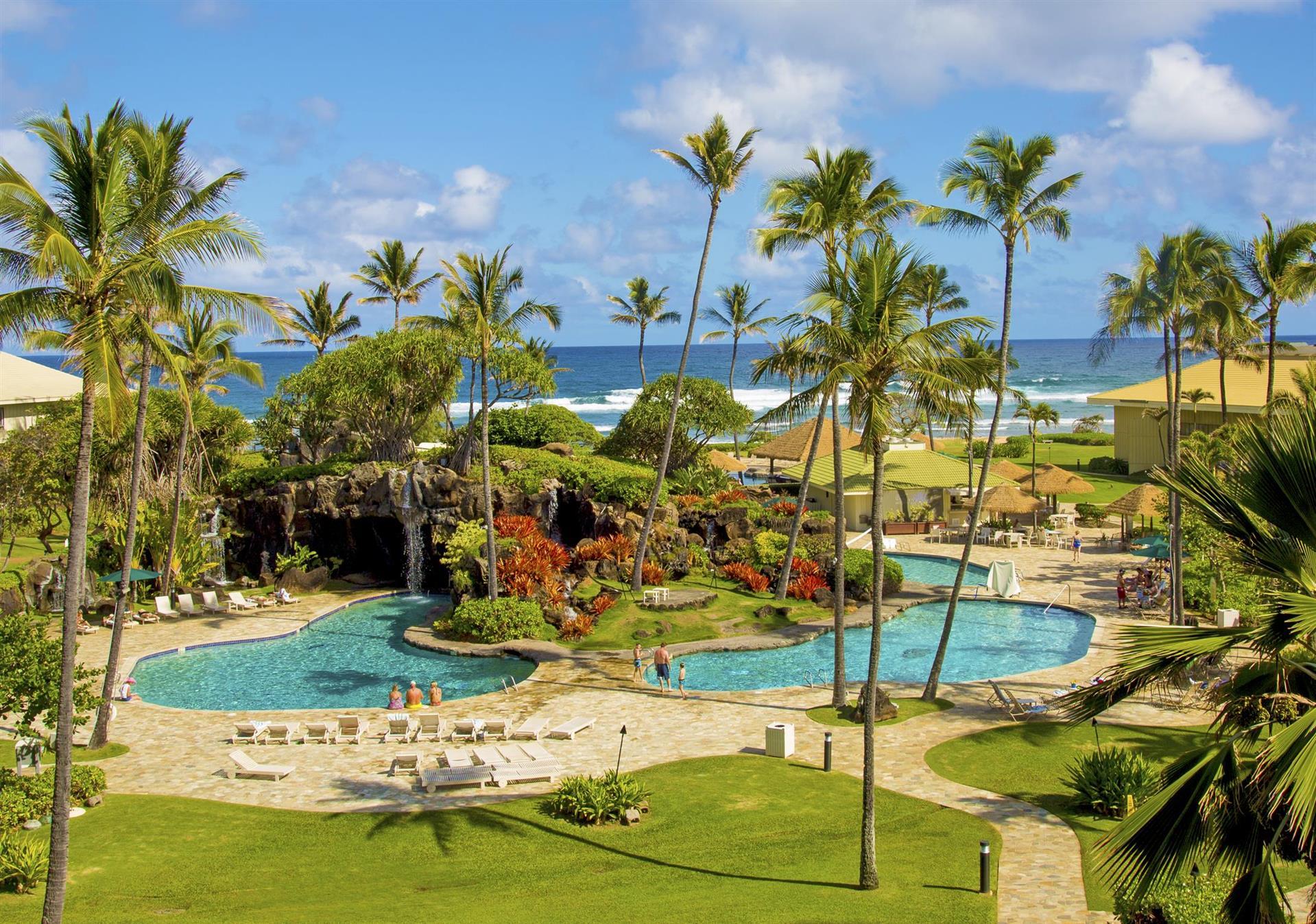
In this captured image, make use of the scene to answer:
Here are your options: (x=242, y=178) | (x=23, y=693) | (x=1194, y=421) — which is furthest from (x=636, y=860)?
(x=1194, y=421)

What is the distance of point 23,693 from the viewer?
48.7ft

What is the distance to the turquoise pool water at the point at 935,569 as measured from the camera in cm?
3688

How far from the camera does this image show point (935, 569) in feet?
126

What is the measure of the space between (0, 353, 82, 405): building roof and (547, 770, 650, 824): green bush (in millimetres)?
36031

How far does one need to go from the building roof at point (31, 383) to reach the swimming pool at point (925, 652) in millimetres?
32420

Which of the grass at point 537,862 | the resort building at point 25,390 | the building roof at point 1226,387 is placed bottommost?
the grass at point 537,862

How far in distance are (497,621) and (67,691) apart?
16.1 meters

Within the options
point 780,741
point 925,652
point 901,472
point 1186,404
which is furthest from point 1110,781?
point 1186,404

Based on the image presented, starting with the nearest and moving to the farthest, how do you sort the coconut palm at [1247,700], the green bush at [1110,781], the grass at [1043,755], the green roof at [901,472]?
the coconut palm at [1247,700] < the green bush at [1110,781] < the grass at [1043,755] < the green roof at [901,472]

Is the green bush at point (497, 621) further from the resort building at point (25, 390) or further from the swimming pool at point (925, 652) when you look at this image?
the resort building at point (25, 390)

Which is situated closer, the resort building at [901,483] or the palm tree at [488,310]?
the palm tree at [488,310]

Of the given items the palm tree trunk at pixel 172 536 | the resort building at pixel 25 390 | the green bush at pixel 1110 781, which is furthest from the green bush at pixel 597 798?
the resort building at pixel 25 390

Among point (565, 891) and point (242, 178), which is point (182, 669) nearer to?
point (242, 178)

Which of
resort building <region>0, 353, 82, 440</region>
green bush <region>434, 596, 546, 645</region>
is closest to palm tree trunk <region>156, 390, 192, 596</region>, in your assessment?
green bush <region>434, 596, 546, 645</region>
